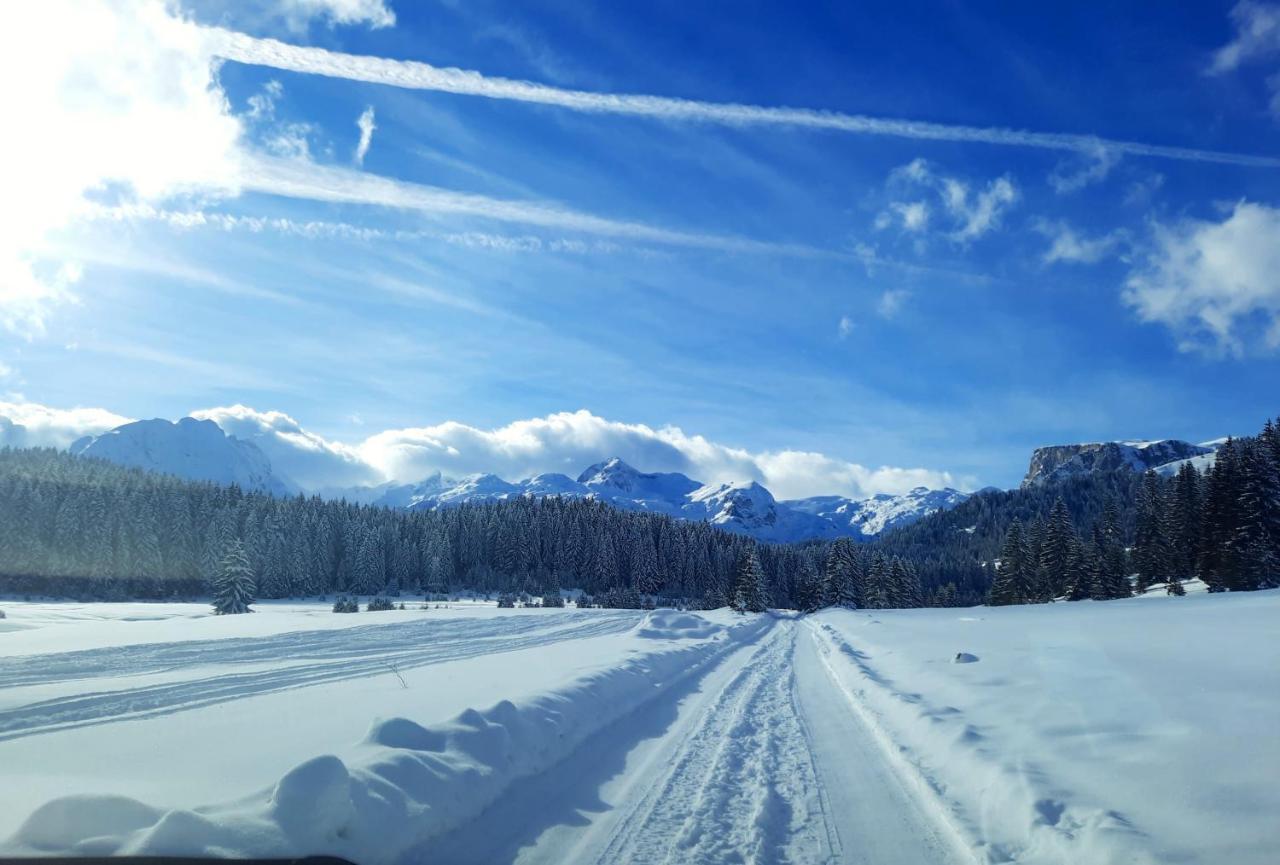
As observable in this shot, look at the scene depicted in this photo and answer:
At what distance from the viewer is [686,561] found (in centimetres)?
11088

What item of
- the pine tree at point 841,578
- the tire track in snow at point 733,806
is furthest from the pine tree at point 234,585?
the pine tree at point 841,578

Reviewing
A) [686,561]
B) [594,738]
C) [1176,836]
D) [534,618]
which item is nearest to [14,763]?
[594,738]

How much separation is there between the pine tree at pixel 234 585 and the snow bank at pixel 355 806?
1576 inches

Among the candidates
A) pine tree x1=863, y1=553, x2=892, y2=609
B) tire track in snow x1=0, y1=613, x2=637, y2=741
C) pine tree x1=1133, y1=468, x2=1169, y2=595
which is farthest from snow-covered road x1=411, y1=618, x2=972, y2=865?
pine tree x1=863, y1=553, x2=892, y2=609

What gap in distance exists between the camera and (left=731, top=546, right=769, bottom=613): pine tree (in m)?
73.0

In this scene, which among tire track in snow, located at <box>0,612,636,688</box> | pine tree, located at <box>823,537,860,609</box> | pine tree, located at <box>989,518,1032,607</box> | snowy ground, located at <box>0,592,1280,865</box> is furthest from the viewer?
pine tree, located at <box>823,537,860,609</box>

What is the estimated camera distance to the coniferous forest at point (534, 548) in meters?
49.4

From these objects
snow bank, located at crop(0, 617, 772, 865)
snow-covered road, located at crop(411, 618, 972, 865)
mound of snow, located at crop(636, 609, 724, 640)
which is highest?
snow bank, located at crop(0, 617, 772, 865)

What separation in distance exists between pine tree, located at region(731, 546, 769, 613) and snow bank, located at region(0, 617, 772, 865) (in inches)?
2591

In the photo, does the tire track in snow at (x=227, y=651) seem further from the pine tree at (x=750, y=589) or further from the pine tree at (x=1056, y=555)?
the pine tree at (x=1056, y=555)

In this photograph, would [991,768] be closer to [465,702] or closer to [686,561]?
[465,702]

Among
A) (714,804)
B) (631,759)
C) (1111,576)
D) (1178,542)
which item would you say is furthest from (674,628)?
(1178,542)

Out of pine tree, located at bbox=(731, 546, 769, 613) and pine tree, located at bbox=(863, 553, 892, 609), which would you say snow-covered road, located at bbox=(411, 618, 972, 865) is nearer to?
pine tree, located at bbox=(731, 546, 769, 613)

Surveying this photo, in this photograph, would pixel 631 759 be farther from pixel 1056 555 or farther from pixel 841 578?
pixel 841 578
